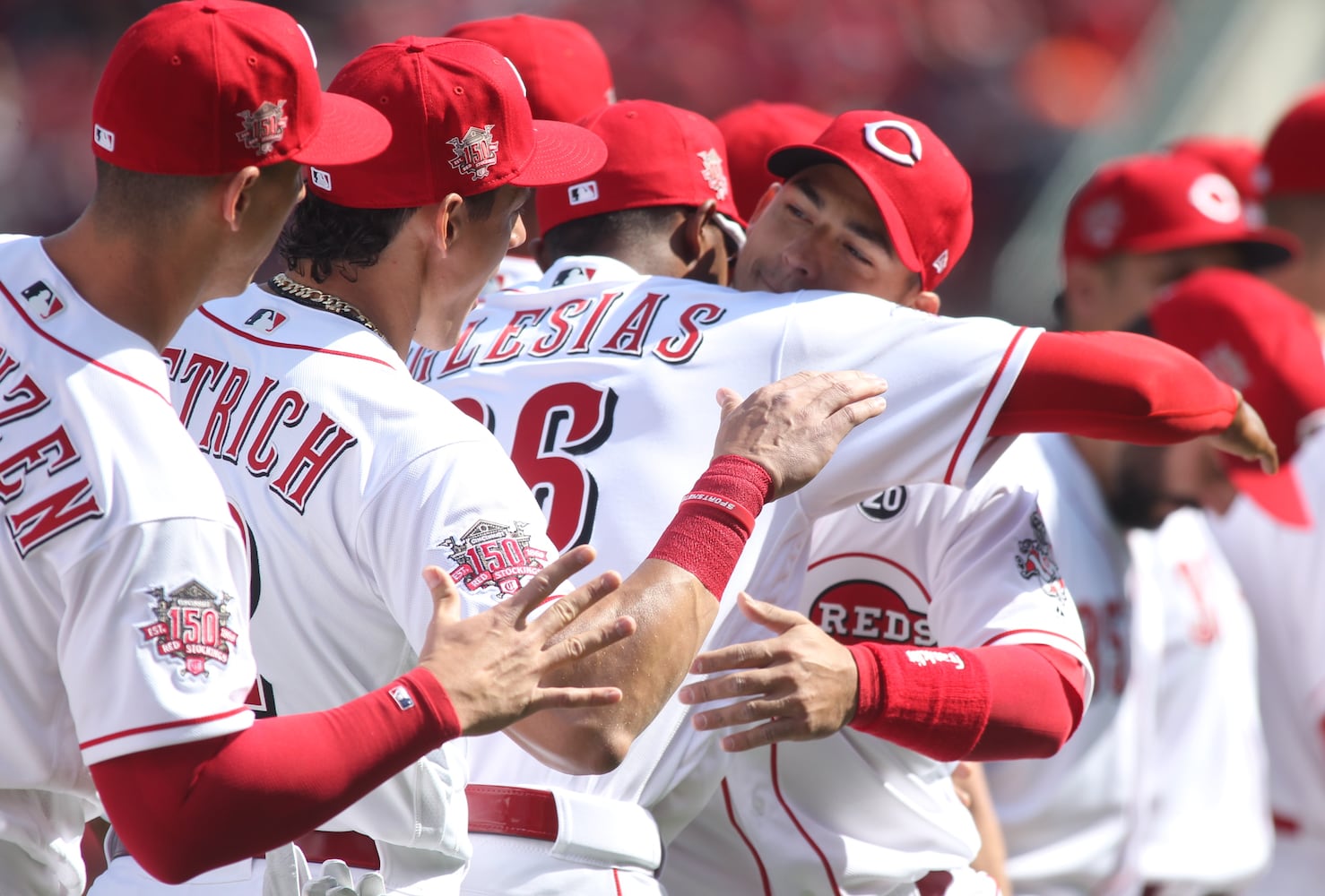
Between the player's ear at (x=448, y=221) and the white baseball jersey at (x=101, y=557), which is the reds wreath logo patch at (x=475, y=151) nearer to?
the player's ear at (x=448, y=221)

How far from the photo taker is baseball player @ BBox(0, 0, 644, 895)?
173 centimetres

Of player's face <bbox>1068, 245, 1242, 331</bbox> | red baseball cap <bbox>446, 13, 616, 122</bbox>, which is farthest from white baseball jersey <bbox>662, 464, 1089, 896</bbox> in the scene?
player's face <bbox>1068, 245, 1242, 331</bbox>

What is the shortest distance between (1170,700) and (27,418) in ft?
13.4

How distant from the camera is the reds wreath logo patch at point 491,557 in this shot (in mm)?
2076

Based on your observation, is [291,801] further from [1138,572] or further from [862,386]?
[1138,572]

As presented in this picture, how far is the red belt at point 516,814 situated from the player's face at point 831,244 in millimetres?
1108

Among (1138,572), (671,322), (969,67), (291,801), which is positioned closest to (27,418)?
(291,801)

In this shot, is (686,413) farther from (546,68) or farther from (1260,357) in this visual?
(1260,357)

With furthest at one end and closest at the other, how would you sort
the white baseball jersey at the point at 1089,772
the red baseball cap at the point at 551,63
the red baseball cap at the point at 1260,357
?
the red baseball cap at the point at 1260,357 < the white baseball jersey at the point at 1089,772 < the red baseball cap at the point at 551,63

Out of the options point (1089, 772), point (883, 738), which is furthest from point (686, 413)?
point (1089, 772)

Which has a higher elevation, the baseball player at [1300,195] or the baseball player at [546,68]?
the baseball player at [546,68]

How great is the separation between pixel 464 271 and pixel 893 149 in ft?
3.25

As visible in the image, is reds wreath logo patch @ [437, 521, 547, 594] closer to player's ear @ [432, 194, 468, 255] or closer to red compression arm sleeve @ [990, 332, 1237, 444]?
player's ear @ [432, 194, 468, 255]

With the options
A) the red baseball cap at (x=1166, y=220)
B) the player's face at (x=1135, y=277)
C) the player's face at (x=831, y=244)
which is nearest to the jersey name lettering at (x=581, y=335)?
the player's face at (x=831, y=244)
